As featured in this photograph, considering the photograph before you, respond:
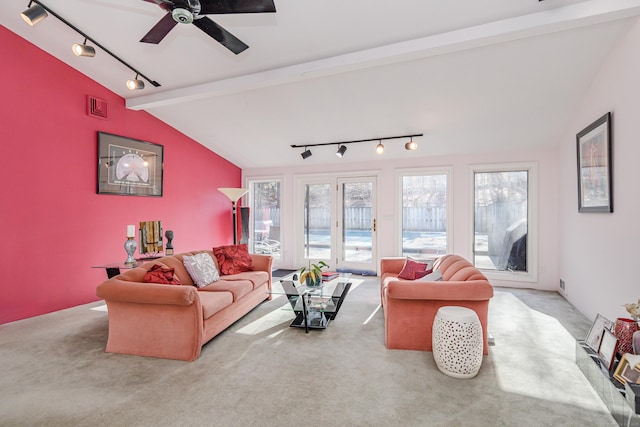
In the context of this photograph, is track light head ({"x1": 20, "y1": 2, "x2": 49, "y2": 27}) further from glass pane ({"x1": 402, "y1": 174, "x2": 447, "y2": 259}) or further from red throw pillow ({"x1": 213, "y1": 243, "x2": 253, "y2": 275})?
glass pane ({"x1": 402, "y1": 174, "x2": 447, "y2": 259})

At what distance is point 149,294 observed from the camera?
249cm

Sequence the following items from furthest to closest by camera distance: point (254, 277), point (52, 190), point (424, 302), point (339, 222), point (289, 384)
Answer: point (339, 222) < point (254, 277) < point (52, 190) < point (424, 302) < point (289, 384)

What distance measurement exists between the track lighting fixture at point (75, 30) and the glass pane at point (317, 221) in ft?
11.0

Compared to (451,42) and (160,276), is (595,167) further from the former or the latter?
(160,276)

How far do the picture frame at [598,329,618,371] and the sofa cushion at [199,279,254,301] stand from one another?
3028mm

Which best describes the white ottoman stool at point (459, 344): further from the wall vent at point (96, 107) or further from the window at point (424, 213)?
the wall vent at point (96, 107)

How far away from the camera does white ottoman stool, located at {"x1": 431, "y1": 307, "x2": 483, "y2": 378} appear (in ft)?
7.34

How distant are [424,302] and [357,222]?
337 centimetres

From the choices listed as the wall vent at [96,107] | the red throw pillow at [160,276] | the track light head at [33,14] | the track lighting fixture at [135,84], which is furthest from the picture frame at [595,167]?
the wall vent at [96,107]

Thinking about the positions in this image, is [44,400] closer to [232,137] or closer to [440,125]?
[232,137]

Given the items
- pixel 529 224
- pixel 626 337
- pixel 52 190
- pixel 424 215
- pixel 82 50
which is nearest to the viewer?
pixel 626 337

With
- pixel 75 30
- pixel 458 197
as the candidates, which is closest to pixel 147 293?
pixel 75 30

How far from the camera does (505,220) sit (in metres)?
5.02

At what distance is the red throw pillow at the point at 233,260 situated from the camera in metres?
3.96
